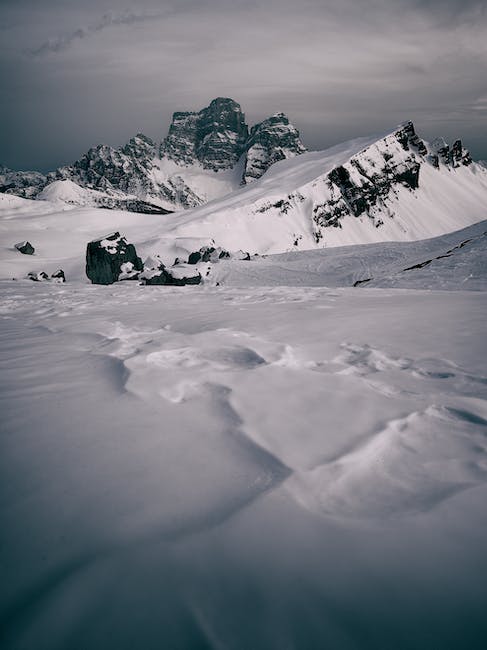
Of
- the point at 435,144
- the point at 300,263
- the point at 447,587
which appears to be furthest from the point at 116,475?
the point at 435,144

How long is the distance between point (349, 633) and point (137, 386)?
1.73 m

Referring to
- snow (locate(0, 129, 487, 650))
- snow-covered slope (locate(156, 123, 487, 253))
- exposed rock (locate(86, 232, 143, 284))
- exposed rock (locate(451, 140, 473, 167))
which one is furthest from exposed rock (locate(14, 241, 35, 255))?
exposed rock (locate(451, 140, 473, 167))

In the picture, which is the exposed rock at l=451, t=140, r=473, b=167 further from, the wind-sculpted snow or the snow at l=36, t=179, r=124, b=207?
the wind-sculpted snow

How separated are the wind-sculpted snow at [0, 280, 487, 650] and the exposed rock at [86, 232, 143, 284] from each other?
2024 centimetres

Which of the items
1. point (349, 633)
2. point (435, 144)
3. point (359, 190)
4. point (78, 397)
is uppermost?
point (435, 144)

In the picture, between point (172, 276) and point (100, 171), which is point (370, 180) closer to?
point (172, 276)

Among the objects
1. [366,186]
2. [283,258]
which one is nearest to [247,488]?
[283,258]

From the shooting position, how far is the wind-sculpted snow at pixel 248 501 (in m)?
0.89

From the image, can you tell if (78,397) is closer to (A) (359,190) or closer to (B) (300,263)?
(B) (300,263)

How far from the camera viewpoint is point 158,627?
877mm

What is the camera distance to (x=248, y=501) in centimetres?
126

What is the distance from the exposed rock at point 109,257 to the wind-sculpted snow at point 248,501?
20.2m

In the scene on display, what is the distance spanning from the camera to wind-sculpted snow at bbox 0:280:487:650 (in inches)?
35.0

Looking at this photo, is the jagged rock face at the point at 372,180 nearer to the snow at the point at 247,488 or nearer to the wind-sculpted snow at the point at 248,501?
the snow at the point at 247,488
